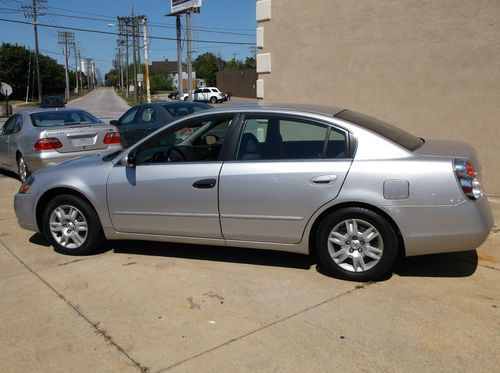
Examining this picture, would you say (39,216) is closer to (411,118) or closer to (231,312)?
(231,312)

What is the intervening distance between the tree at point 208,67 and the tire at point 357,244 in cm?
9143

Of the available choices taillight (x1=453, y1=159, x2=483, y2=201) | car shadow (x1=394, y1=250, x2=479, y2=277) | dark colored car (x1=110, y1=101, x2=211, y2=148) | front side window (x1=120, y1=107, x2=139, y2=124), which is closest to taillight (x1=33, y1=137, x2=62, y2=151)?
dark colored car (x1=110, y1=101, x2=211, y2=148)

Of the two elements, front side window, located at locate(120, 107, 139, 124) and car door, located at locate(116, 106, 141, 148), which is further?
front side window, located at locate(120, 107, 139, 124)

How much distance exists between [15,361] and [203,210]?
189 cm

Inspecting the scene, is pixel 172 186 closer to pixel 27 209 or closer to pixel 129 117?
pixel 27 209

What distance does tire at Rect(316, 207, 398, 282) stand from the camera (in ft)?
13.2

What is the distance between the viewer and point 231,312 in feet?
12.3

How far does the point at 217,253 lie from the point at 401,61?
433 cm

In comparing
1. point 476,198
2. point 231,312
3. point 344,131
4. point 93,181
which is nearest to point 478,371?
point 476,198

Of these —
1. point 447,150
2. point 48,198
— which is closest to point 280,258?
point 447,150

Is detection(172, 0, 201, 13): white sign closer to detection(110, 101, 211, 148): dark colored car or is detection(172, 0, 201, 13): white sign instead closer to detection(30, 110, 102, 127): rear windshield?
detection(110, 101, 211, 148): dark colored car

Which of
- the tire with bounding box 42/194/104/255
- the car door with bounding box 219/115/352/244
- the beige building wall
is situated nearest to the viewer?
Result: the car door with bounding box 219/115/352/244

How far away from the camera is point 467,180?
390cm

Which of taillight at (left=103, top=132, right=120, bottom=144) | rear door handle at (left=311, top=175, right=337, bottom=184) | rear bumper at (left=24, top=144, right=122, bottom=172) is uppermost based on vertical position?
taillight at (left=103, top=132, right=120, bottom=144)
